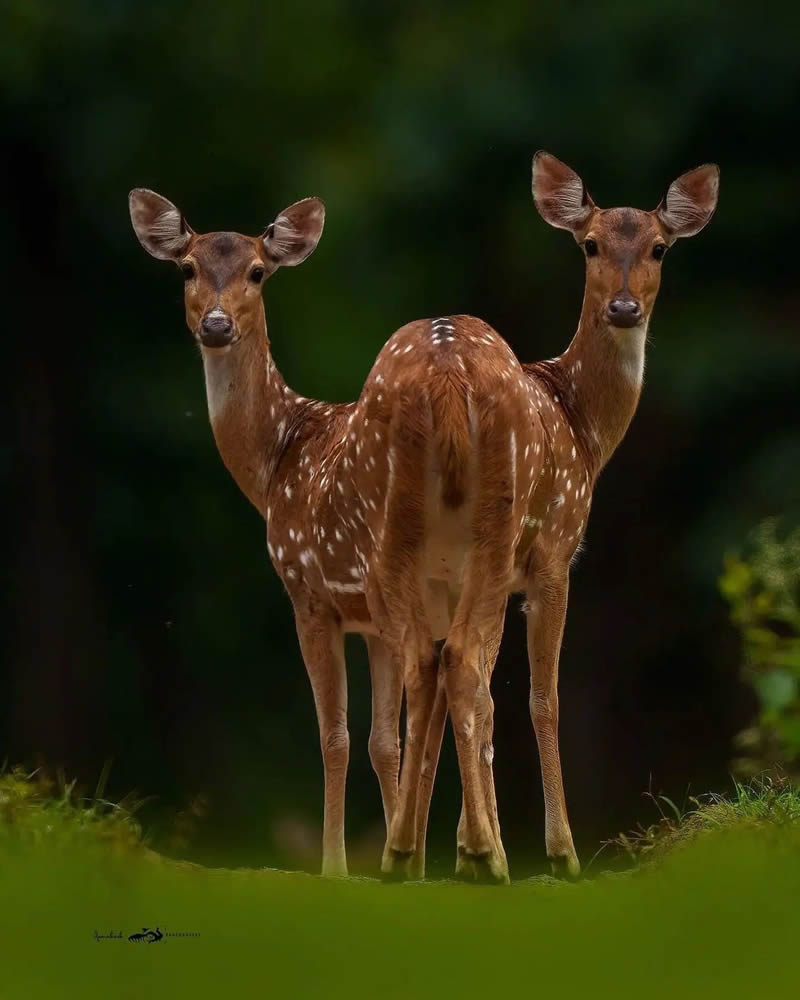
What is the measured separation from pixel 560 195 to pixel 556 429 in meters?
1.33

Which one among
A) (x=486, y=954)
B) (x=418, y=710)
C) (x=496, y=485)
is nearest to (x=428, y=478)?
(x=496, y=485)

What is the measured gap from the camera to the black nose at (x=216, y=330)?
10492 millimetres

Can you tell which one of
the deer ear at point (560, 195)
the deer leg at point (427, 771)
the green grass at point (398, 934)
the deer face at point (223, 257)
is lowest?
the deer leg at point (427, 771)

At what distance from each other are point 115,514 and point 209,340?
10.1 meters

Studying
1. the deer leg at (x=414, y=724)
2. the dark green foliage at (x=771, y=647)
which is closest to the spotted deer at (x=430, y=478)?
the deer leg at (x=414, y=724)

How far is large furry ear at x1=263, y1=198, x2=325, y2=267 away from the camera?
36.8ft

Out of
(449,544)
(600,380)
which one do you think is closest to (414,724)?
(449,544)

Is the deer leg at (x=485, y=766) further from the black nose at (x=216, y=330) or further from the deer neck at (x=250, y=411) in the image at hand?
the deer neck at (x=250, y=411)

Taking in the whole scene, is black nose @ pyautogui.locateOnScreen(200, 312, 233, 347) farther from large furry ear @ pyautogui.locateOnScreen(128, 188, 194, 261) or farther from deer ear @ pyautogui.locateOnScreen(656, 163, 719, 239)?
deer ear @ pyautogui.locateOnScreen(656, 163, 719, 239)

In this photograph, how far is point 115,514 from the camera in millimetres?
20484

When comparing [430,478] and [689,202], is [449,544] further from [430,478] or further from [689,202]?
[689,202]

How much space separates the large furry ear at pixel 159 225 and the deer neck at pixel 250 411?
52 centimetres

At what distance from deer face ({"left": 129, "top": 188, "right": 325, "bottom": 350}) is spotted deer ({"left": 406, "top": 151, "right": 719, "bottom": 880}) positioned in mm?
1102

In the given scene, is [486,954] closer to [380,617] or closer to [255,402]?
[380,617]
